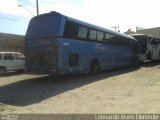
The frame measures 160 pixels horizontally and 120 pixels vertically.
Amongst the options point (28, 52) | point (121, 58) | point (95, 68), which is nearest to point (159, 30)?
point (121, 58)

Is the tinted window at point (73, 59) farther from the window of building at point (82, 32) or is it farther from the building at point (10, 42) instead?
the building at point (10, 42)

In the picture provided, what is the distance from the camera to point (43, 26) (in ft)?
51.5

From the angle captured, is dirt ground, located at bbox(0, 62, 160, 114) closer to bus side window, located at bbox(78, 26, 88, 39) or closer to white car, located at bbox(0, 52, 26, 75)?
bus side window, located at bbox(78, 26, 88, 39)

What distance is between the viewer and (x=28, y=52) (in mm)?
16094

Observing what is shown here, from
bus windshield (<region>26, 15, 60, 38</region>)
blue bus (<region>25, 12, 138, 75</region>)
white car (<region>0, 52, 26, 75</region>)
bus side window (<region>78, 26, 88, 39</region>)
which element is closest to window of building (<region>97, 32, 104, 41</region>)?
blue bus (<region>25, 12, 138, 75</region>)

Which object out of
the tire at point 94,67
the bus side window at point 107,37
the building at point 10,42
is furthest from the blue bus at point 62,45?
the building at point 10,42

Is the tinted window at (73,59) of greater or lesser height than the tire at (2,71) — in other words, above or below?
above

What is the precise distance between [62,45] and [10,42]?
19169 mm

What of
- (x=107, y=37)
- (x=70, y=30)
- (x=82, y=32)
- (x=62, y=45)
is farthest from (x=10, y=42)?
(x=62, y=45)

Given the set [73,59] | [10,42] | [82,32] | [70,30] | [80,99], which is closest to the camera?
[80,99]

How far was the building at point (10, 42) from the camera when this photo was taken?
3190cm

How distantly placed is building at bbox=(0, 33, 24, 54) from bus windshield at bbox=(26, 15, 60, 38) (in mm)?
16020

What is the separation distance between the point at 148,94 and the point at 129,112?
9.81 feet

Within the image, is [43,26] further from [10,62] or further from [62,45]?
[10,62]
